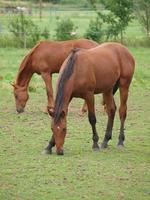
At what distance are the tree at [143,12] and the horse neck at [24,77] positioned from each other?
1924cm

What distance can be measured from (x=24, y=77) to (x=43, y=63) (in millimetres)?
533

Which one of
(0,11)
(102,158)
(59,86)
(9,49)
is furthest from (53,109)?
(0,11)

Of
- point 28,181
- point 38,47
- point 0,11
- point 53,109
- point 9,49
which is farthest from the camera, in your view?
point 0,11

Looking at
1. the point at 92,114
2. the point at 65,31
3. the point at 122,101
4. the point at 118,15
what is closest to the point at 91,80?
the point at 92,114

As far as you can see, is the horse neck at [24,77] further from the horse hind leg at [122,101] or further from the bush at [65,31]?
the bush at [65,31]

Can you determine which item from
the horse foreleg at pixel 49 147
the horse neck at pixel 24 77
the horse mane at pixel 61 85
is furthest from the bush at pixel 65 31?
the horse foreleg at pixel 49 147

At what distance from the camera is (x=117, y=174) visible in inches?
363

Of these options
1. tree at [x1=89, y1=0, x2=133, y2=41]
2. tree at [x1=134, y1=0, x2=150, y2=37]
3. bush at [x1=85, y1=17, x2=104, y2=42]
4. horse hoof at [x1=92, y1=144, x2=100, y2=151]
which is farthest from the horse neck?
tree at [x1=134, y1=0, x2=150, y2=37]

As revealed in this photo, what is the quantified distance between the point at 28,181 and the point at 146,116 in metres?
6.51

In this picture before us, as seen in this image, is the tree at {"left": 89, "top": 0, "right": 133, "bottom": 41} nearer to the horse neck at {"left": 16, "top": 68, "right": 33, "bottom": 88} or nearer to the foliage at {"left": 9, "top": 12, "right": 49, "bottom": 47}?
the foliage at {"left": 9, "top": 12, "right": 49, "bottom": 47}

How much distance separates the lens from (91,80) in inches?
422

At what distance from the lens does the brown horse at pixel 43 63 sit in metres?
14.5

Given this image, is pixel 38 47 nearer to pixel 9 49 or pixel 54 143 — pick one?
pixel 54 143

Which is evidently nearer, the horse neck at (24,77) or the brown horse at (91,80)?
the brown horse at (91,80)
